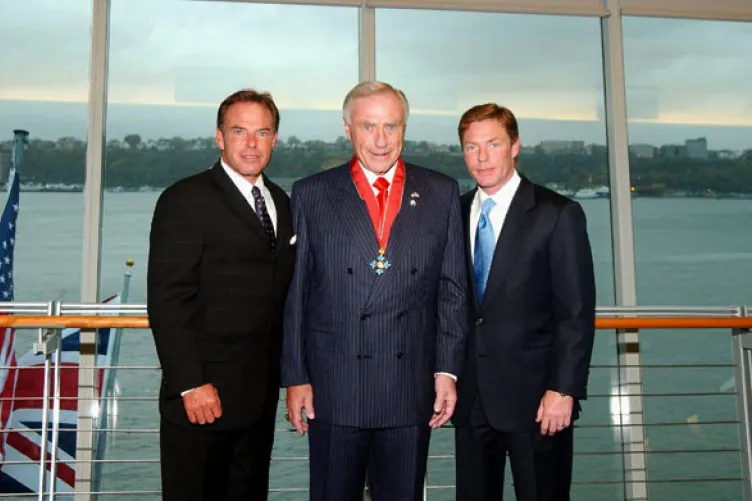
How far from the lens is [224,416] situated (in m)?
1.65

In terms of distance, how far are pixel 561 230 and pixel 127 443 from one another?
7.63 feet

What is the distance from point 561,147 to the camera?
3.42 m

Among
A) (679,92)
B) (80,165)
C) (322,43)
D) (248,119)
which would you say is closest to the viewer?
(248,119)

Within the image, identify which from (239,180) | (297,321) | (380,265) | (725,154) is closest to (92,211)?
(239,180)

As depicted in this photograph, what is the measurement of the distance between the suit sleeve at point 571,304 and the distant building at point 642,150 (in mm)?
1902

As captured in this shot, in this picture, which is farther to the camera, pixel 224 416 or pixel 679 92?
pixel 679 92

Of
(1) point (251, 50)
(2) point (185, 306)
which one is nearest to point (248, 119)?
(2) point (185, 306)

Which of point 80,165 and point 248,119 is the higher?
point 80,165

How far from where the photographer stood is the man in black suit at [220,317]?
1.61 meters

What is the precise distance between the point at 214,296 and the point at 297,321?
0.21 metres

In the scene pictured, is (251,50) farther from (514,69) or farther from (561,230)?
(561,230)

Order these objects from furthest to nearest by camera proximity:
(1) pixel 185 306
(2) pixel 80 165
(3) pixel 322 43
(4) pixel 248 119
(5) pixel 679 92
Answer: (5) pixel 679 92, (3) pixel 322 43, (2) pixel 80 165, (4) pixel 248 119, (1) pixel 185 306

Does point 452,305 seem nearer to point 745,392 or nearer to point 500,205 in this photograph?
point 500,205

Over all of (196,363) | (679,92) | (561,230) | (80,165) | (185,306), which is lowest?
(196,363)
